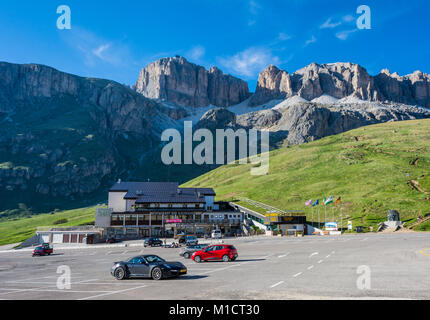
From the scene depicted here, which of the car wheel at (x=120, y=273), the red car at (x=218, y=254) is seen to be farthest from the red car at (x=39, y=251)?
the car wheel at (x=120, y=273)

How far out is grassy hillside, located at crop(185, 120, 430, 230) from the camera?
93188 mm

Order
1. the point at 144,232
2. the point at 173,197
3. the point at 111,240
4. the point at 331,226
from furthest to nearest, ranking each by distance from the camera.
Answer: the point at 173,197 → the point at 144,232 → the point at 331,226 → the point at 111,240

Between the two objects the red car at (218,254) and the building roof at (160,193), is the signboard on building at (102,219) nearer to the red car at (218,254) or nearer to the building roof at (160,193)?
the building roof at (160,193)

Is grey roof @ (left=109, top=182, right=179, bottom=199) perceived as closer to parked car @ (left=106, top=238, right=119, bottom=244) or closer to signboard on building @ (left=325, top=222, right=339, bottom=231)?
parked car @ (left=106, top=238, right=119, bottom=244)

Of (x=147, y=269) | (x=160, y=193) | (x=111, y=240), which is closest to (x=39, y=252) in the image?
(x=111, y=240)

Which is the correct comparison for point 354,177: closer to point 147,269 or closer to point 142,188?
point 142,188

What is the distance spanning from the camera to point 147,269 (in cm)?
2170

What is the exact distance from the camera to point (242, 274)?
2247 cm

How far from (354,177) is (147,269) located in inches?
4452
